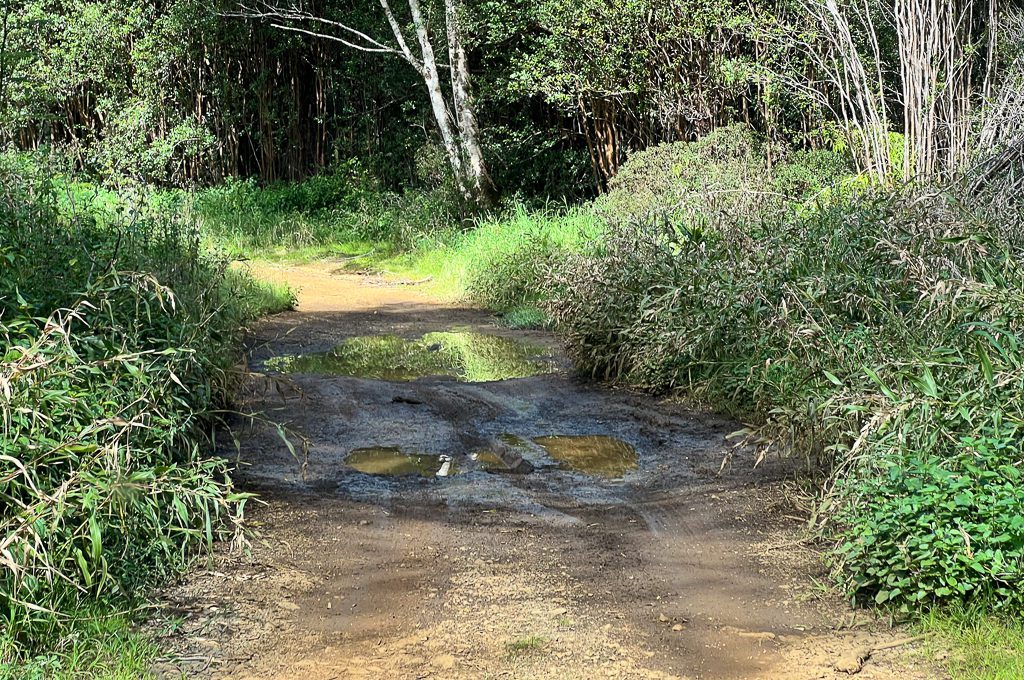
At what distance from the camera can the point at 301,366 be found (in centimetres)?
869

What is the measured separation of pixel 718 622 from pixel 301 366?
5.58m

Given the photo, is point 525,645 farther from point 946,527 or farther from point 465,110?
point 465,110

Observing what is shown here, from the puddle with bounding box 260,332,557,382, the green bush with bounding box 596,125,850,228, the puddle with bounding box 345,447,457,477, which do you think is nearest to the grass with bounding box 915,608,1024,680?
the puddle with bounding box 345,447,457,477

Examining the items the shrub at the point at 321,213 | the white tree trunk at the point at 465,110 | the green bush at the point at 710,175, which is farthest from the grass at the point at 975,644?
the white tree trunk at the point at 465,110

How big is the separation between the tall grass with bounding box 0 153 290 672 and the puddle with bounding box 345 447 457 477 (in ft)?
2.70

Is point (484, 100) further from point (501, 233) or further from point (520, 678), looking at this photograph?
point (520, 678)

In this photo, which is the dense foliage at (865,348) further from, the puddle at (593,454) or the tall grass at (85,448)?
the tall grass at (85,448)

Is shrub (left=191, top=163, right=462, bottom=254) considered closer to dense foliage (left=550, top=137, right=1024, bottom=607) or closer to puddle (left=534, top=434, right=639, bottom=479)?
dense foliage (left=550, top=137, right=1024, bottom=607)

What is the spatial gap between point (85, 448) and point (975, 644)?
9.92 ft

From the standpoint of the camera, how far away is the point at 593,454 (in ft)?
20.2

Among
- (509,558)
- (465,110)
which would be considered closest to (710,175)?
(465,110)

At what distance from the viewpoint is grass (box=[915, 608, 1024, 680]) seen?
3.18m

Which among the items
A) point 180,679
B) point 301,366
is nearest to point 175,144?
point 301,366

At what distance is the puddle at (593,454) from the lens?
584 centimetres
